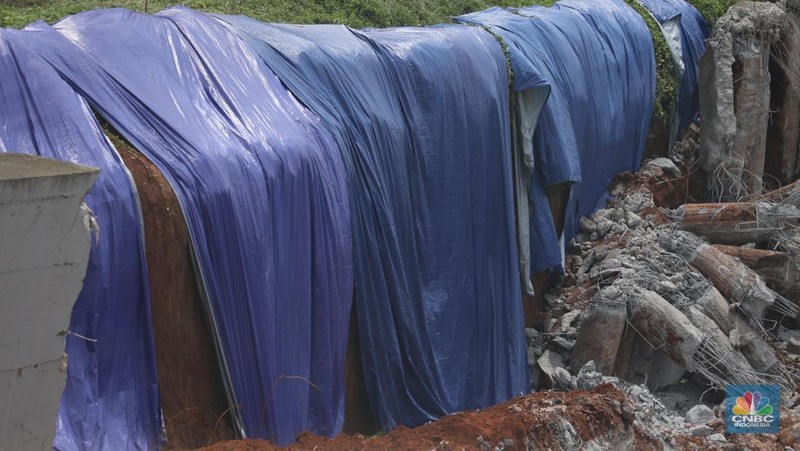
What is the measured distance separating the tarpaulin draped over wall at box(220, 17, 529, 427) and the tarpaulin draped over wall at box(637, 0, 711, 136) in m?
4.10

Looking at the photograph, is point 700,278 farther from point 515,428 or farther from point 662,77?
point 662,77

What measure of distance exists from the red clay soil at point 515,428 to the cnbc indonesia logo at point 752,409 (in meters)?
1.21

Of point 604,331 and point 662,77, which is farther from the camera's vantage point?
point 662,77

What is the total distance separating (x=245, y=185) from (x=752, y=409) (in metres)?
4.60

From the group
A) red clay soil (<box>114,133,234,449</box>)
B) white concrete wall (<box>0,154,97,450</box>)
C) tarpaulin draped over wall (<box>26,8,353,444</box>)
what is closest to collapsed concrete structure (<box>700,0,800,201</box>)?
tarpaulin draped over wall (<box>26,8,353,444</box>)

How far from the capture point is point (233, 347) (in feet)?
22.1

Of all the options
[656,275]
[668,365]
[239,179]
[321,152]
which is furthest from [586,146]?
[239,179]

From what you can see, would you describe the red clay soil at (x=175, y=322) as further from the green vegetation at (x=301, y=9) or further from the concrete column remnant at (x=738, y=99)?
the concrete column remnant at (x=738, y=99)

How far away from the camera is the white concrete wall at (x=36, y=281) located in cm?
446

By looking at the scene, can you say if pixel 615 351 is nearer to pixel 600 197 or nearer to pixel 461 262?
pixel 461 262

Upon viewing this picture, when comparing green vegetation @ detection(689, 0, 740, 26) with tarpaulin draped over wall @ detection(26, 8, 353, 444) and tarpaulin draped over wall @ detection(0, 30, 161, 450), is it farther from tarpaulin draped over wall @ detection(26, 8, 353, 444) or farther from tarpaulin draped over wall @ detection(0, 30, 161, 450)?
tarpaulin draped over wall @ detection(0, 30, 161, 450)

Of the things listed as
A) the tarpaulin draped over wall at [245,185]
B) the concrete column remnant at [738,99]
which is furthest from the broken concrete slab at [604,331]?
the concrete column remnant at [738,99]

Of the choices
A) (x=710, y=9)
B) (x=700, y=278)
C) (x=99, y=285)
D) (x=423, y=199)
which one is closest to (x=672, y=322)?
(x=700, y=278)

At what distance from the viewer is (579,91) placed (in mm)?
10680
